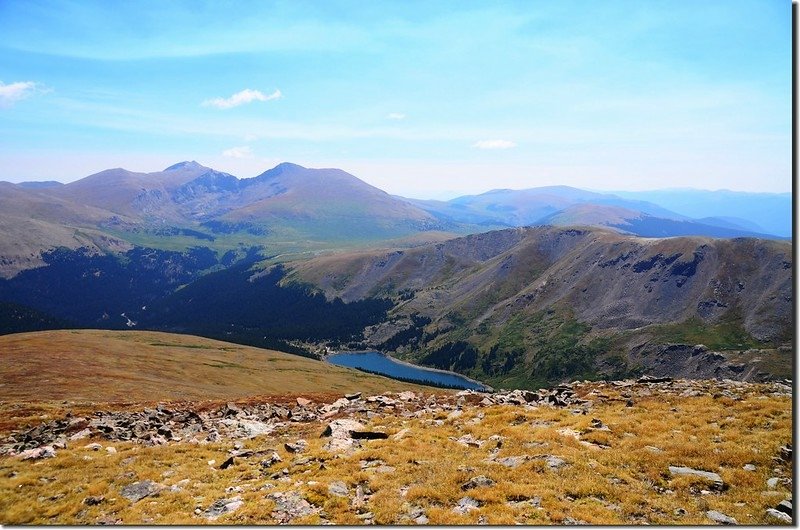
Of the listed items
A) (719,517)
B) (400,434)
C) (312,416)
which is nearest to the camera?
(719,517)

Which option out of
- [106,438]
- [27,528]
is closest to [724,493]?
[27,528]

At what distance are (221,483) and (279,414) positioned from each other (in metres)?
19.1

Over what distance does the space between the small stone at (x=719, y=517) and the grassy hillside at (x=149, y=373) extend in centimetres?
5463

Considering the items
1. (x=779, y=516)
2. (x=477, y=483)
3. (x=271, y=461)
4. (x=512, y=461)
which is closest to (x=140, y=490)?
(x=271, y=461)

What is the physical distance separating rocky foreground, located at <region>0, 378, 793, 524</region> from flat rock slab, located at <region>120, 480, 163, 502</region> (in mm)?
Result: 104

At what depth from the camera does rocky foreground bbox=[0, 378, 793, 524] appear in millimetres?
19312

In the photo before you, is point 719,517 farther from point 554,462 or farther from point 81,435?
point 81,435

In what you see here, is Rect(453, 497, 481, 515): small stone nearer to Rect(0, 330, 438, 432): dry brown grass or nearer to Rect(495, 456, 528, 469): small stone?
Rect(495, 456, 528, 469): small stone

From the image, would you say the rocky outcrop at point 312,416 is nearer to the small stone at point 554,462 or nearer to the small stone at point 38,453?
the small stone at point 38,453

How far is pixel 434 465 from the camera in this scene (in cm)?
2498

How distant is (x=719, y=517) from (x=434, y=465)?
12.7m

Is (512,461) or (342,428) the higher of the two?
(512,461)

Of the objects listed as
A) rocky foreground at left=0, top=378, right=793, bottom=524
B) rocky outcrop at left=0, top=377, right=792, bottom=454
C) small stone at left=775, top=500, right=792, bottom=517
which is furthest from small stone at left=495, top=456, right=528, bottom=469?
small stone at left=775, top=500, right=792, bottom=517

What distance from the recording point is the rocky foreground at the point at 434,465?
63.4ft
